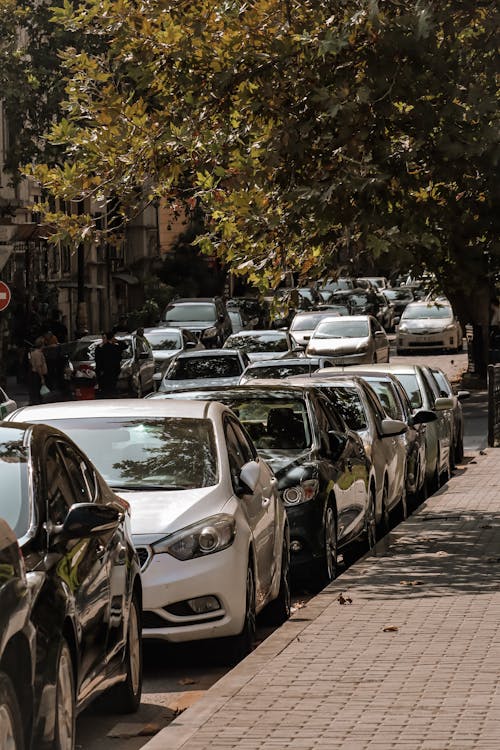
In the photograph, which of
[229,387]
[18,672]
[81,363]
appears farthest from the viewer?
[81,363]

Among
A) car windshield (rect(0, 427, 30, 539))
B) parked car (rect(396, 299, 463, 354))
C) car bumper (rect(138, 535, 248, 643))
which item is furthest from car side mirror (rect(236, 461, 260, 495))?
parked car (rect(396, 299, 463, 354))

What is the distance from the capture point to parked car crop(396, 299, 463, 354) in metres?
52.5

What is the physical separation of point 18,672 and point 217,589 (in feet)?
12.2

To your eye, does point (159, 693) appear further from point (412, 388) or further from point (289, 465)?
point (412, 388)

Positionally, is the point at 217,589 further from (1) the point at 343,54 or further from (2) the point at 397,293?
(2) the point at 397,293

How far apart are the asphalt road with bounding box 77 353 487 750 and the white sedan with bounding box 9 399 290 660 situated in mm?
243

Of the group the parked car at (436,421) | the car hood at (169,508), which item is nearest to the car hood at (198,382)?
the parked car at (436,421)

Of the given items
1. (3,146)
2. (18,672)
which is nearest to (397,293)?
(3,146)

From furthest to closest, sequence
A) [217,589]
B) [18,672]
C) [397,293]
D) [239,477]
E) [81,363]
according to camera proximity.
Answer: [397,293], [81,363], [239,477], [217,589], [18,672]

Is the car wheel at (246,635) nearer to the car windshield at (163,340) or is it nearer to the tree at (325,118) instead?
the tree at (325,118)

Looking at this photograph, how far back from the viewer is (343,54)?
46.0 ft

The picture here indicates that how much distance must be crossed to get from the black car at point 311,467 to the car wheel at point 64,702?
595 centimetres

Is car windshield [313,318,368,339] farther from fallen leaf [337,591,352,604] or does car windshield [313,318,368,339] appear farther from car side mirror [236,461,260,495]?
car side mirror [236,461,260,495]

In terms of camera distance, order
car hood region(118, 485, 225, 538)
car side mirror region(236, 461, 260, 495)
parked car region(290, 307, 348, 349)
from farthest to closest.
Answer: parked car region(290, 307, 348, 349) → car side mirror region(236, 461, 260, 495) → car hood region(118, 485, 225, 538)
